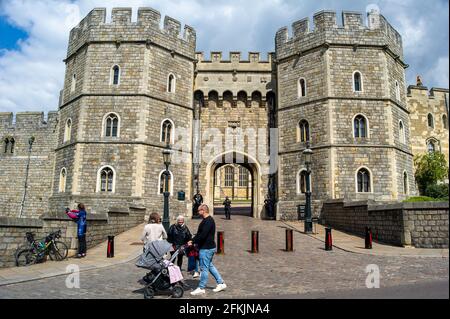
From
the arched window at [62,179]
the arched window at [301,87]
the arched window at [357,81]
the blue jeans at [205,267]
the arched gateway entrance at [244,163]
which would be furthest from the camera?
the arched gateway entrance at [244,163]

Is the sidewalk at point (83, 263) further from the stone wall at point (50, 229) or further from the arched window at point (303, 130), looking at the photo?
the arched window at point (303, 130)

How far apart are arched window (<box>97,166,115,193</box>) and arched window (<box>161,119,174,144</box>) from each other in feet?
11.1

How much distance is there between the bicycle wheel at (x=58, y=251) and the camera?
9539 mm

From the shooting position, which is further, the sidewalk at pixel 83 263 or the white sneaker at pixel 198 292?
the sidewalk at pixel 83 263

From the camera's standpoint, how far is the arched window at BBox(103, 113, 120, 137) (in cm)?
1817

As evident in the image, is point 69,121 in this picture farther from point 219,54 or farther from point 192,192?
point 219,54

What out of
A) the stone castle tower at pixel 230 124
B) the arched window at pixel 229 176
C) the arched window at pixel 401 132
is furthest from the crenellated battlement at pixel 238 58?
the arched window at pixel 229 176

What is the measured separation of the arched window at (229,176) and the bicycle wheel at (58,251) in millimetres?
46073

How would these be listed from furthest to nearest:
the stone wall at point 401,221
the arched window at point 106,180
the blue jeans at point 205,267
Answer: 1. the arched window at point 106,180
2. the stone wall at point 401,221
3. the blue jeans at point 205,267

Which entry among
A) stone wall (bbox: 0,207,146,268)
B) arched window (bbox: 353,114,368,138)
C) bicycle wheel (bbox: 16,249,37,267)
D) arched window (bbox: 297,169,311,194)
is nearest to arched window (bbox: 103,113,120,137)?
stone wall (bbox: 0,207,146,268)

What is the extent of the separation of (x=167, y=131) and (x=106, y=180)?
14.3 ft

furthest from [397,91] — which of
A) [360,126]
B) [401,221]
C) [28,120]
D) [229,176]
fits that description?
[229,176]

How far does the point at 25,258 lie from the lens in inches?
353
